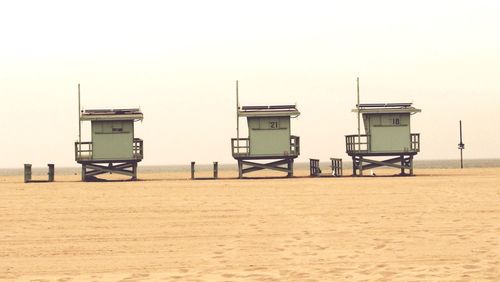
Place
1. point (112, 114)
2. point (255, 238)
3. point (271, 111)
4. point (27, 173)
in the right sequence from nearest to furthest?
point (255, 238), point (27, 173), point (112, 114), point (271, 111)

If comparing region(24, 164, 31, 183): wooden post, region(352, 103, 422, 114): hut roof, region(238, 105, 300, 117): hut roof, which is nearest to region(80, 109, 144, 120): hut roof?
region(24, 164, 31, 183): wooden post

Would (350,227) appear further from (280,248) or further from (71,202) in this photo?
(71,202)

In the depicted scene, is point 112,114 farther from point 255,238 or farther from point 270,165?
point 255,238

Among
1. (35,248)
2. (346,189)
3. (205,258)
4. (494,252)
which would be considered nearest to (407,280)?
(494,252)

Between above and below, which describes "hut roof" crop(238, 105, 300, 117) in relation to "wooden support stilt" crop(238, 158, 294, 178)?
above

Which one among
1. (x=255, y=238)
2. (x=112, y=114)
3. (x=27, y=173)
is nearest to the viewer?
(x=255, y=238)

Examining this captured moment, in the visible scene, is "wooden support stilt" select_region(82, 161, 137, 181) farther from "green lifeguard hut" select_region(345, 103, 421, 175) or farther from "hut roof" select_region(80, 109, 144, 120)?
"green lifeguard hut" select_region(345, 103, 421, 175)

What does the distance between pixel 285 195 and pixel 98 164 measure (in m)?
16.2

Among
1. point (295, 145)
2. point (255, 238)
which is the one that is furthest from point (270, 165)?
point (255, 238)

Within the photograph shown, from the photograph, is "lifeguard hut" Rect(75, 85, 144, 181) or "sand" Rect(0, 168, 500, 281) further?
"lifeguard hut" Rect(75, 85, 144, 181)

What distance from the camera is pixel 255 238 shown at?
40.3 feet

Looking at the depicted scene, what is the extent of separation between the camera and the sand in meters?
9.65

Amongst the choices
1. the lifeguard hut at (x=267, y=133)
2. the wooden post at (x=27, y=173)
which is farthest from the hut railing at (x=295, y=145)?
the wooden post at (x=27, y=173)

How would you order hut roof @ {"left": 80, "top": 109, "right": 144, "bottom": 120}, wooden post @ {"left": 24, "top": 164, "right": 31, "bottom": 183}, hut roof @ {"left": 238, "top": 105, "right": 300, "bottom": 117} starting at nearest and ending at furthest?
wooden post @ {"left": 24, "top": 164, "right": 31, "bottom": 183}
hut roof @ {"left": 80, "top": 109, "right": 144, "bottom": 120}
hut roof @ {"left": 238, "top": 105, "right": 300, "bottom": 117}
